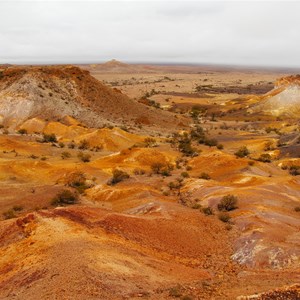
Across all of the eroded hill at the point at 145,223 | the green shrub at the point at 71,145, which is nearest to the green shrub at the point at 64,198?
the eroded hill at the point at 145,223

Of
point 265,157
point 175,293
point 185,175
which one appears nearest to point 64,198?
point 185,175

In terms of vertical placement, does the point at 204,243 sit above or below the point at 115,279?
below

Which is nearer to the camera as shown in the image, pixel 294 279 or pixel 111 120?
pixel 294 279

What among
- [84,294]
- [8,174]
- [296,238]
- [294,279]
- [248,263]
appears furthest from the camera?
[8,174]

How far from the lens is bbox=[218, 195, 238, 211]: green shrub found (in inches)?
910

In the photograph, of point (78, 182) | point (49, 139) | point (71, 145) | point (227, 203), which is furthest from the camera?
point (49, 139)

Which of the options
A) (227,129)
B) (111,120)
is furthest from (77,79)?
(227,129)

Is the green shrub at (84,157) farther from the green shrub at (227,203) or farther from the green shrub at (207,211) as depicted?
the green shrub at (227,203)

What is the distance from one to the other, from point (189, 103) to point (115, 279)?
7946 centimetres

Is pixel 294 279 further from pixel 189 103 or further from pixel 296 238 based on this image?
pixel 189 103

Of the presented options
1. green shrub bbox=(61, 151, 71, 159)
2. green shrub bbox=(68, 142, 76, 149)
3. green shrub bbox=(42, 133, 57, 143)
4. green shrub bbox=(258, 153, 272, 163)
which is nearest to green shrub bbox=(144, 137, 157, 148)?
green shrub bbox=(68, 142, 76, 149)

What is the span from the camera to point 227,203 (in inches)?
913

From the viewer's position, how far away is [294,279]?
1459cm

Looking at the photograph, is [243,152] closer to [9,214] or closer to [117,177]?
[117,177]
